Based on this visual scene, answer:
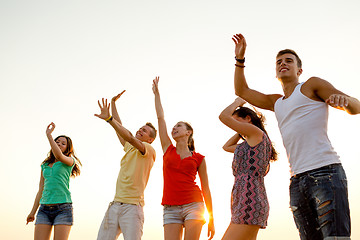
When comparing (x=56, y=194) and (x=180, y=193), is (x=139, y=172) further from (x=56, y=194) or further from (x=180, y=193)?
(x=56, y=194)

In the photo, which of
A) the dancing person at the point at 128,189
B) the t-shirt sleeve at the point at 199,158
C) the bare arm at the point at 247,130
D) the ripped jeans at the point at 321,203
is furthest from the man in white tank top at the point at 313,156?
the dancing person at the point at 128,189

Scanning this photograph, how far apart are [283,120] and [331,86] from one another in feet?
1.88

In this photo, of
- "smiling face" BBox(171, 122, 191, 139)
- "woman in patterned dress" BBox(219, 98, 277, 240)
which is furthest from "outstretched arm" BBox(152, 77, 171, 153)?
"woman in patterned dress" BBox(219, 98, 277, 240)

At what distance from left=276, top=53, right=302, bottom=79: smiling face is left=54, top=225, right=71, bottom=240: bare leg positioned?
16.6ft

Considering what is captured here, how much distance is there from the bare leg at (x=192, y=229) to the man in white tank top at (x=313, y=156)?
A: 2.86 metres

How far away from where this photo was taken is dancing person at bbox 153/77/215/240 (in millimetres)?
6172

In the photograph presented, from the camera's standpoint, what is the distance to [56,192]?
736cm

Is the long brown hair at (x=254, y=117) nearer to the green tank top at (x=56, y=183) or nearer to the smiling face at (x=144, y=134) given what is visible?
the smiling face at (x=144, y=134)

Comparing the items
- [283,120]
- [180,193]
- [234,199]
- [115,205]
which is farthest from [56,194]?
[283,120]

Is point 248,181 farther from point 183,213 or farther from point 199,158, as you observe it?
point 199,158

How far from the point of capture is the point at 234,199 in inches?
183

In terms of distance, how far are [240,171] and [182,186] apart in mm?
1908

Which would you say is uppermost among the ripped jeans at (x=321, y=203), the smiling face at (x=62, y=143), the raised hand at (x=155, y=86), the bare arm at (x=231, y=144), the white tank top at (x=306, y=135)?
the raised hand at (x=155, y=86)

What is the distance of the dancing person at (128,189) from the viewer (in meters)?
6.18
